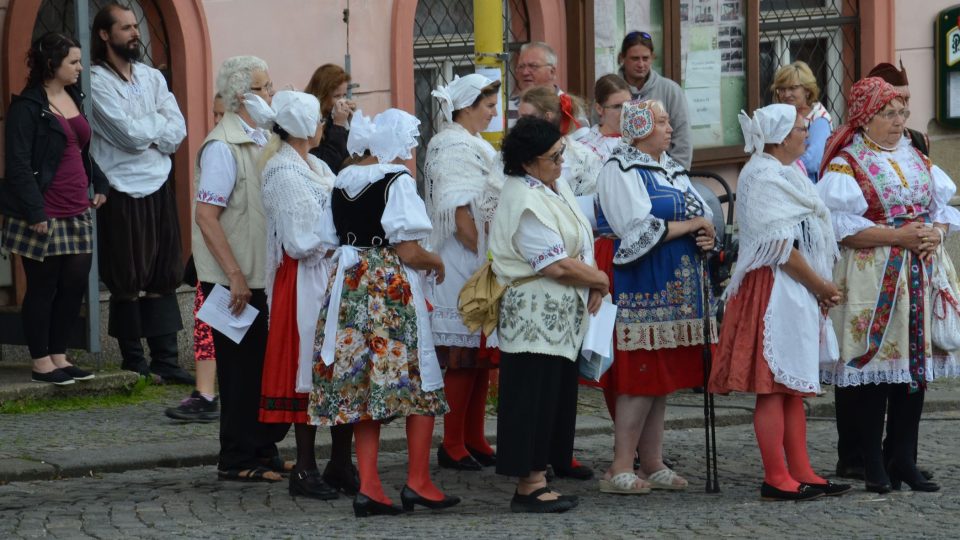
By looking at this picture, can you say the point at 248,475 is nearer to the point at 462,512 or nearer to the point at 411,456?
the point at 411,456

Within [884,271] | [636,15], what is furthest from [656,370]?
[636,15]

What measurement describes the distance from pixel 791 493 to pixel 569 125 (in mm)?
2393

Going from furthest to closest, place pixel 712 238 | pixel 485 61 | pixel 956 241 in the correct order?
pixel 956 241, pixel 485 61, pixel 712 238

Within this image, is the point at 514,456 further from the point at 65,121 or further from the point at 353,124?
the point at 65,121

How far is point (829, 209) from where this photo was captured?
877 cm

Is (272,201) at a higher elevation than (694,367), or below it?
higher

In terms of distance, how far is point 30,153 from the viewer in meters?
10.6

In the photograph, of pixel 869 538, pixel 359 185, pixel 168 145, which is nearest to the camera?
pixel 869 538

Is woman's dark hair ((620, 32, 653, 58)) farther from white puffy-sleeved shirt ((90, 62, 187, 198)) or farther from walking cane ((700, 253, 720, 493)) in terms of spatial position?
walking cane ((700, 253, 720, 493))

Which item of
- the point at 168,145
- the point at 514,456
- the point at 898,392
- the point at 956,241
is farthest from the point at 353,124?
the point at 956,241

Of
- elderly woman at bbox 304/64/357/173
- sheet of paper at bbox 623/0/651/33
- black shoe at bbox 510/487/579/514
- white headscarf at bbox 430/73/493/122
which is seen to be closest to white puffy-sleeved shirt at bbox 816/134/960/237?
white headscarf at bbox 430/73/493/122

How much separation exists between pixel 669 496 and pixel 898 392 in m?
1.12

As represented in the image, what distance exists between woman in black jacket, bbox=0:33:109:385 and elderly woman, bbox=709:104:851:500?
4003 millimetres

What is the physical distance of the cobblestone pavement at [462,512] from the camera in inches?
302
